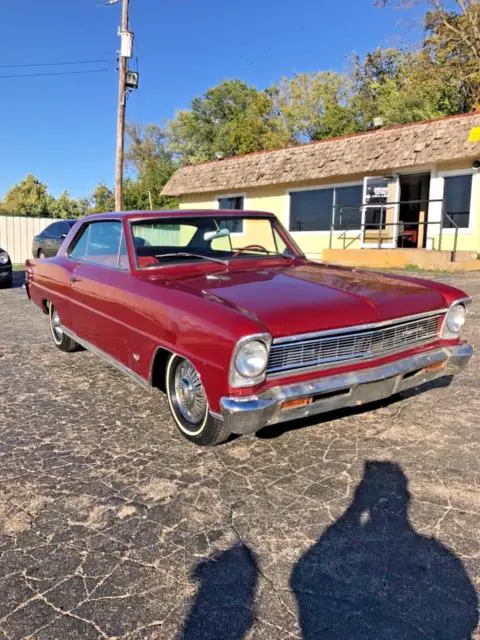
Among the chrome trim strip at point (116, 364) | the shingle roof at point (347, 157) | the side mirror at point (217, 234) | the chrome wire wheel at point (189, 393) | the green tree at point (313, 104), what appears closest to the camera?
the chrome wire wheel at point (189, 393)

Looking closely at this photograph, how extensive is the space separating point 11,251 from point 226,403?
2043 cm

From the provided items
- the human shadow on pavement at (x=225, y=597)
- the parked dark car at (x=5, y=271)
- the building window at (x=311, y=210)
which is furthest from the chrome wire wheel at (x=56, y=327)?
the building window at (x=311, y=210)

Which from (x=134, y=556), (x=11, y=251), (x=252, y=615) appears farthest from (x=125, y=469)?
(x=11, y=251)

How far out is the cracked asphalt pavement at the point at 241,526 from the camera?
6.04 ft

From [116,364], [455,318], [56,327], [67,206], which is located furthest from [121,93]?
[67,206]

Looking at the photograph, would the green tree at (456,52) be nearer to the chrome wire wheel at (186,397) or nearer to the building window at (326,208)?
the building window at (326,208)

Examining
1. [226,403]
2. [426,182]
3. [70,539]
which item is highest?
[426,182]

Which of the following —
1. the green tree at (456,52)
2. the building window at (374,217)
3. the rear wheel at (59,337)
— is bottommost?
the rear wheel at (59,337)

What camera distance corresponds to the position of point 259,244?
A: 4594 mm

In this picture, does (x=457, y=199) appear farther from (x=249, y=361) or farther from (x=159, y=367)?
(x=249, y=361)

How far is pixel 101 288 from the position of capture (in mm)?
4094

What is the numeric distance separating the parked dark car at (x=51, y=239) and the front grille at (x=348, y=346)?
1319 cm

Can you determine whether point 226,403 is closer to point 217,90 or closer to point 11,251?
point 11,251

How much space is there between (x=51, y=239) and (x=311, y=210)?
26.7 ft
